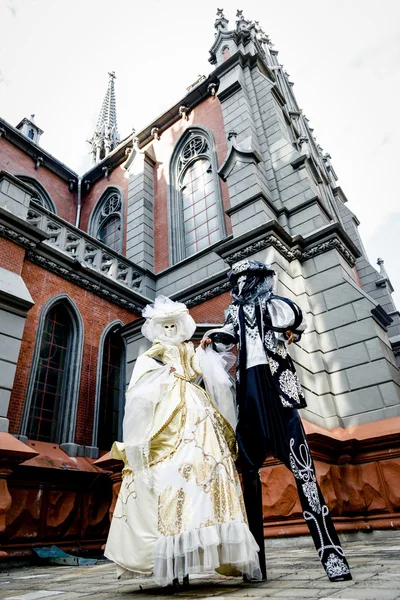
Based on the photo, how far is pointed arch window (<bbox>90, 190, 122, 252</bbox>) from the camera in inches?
623

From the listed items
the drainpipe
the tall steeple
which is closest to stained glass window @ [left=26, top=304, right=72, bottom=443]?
the drainpipe

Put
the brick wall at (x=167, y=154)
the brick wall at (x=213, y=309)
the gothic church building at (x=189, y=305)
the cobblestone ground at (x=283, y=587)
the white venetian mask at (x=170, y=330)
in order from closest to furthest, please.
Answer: the cobblestone ground at (x=283, y=587) → the white venetian mask at (x=170, y=330) → the gothic church building at (x=189, y=305) → the brick wall at (x=213, y=309) → the brick wall at (x=167, y=154)

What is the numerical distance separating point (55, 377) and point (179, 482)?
7185mm

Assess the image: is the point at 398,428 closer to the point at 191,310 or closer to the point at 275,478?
the point at 275,478

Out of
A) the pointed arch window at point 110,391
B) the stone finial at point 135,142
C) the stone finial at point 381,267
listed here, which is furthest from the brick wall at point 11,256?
the stone finial at point 381,267

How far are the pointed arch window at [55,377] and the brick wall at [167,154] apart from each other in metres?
4.25

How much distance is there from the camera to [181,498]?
270cm

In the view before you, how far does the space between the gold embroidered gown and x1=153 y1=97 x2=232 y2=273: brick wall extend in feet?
30.4

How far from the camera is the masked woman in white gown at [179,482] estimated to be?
251cm

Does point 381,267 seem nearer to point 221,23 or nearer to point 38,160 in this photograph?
point 221,23

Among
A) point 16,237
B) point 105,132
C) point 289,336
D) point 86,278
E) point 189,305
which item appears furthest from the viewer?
point 105,132

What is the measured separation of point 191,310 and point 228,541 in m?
8.07

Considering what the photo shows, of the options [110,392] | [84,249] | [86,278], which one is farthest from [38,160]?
[110,392]

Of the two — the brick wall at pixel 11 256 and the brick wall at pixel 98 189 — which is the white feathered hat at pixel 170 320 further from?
the brick wall at pixel 98 189
